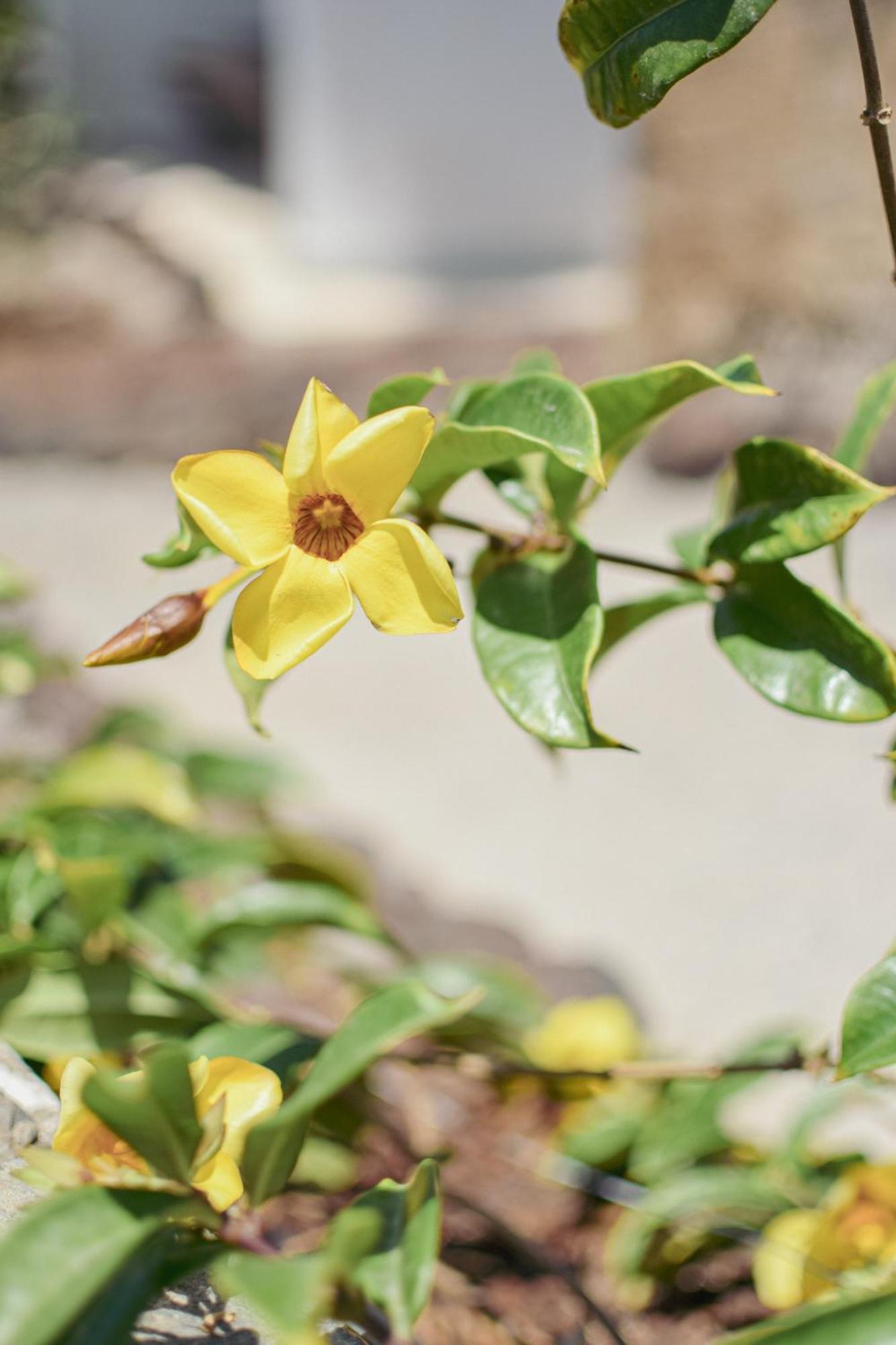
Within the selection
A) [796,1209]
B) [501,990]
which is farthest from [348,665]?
[796,1209]

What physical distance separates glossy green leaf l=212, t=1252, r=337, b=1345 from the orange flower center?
0.74 feet

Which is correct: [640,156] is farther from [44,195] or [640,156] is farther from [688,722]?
[44,195]

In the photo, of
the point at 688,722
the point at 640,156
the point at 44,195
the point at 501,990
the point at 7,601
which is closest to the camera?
the point at 7,601

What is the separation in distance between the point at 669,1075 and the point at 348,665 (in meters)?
1.75

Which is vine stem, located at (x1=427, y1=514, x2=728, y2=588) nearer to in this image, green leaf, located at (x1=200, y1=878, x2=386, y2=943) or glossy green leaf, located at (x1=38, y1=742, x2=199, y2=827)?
green leaf, located at (x1=200, y1=878, x2=386, y2=943)

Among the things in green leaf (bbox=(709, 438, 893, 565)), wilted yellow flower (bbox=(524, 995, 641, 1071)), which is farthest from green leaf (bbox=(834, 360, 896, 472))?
wilted yellow flower (bbox=(524, 995, 641, 1071))

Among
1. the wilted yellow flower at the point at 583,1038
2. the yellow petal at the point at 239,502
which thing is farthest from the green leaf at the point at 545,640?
the wilted yellow flower at the point at 583,1038

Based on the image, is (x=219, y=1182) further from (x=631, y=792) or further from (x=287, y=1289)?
(x=631, y=792)

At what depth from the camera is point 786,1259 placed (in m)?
0.74

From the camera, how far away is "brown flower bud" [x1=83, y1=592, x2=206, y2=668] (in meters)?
0.45

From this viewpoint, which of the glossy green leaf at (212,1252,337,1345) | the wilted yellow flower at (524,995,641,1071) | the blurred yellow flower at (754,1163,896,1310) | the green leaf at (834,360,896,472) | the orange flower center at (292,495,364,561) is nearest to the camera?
the glossy green leaf at (212,1252,337,1345)

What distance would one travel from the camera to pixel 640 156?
3.01m

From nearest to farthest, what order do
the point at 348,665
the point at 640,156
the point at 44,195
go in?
the point at 348,665 < the point at 640,156 < the point at 44,195

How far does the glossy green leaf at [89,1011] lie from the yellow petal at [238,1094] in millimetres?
193
